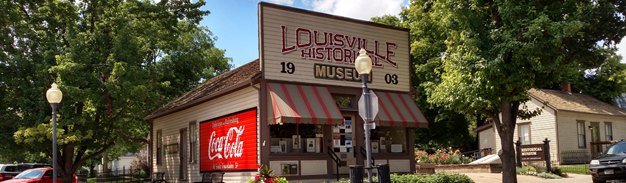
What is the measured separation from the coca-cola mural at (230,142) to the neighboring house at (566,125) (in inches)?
780

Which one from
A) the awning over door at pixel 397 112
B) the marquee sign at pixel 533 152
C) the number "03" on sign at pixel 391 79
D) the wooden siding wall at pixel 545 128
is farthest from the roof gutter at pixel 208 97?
the wooden siding wall at pixel 545 128

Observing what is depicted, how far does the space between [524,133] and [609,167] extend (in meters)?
16.6

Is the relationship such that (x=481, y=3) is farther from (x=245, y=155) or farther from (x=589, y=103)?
(x=589, y=103)

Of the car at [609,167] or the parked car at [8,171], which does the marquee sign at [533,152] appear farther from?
the parked car at [8,171]

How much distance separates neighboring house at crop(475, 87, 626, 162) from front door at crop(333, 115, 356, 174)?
1654 centimetres

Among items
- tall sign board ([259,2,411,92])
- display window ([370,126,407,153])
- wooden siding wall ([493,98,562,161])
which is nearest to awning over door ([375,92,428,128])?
tall sign board ([259,2,411,92])

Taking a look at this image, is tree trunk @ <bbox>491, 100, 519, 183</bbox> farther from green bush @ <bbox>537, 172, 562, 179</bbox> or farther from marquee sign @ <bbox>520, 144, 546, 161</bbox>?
marquee sign @ <bbox>520, 144, 546, 161</bbox>

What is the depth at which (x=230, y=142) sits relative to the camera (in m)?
19.3

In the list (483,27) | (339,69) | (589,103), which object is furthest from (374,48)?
(589,103)

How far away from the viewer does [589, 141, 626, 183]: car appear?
1769cm

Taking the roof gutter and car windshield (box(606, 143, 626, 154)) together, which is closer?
the roof gutter

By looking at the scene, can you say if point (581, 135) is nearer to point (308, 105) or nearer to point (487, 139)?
point (487, 139)

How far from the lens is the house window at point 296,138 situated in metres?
17.6

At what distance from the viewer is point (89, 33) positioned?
82.6 feet
